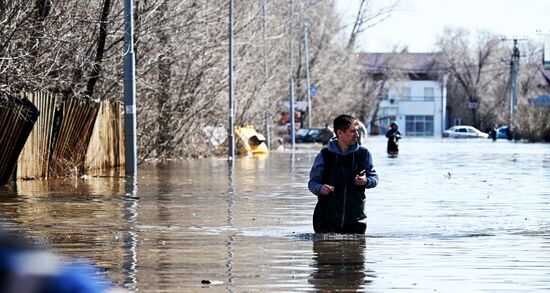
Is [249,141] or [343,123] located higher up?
[343,123]

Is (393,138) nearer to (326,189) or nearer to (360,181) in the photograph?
(360,181)

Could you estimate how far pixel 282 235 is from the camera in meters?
13.6

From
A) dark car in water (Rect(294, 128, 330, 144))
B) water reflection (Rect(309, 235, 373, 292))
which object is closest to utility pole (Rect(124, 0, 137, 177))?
water reflection (Rect(309, 235, 373, 292))

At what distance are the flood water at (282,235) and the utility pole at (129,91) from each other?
111 inches

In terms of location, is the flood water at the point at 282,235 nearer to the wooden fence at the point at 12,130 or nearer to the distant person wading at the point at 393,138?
the wooden fence at the point at 12,130

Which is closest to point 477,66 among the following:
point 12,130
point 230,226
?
point 12,130

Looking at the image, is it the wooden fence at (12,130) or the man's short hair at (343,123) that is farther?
the wooden fence at (12,130)

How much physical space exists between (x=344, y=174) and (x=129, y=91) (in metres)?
17.1

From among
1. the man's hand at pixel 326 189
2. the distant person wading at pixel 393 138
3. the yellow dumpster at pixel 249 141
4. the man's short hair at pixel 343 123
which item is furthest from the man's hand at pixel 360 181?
the distant person wading at pixel 393 138

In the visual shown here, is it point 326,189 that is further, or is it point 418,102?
point 418,102

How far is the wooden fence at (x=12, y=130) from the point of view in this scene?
79.2 feet

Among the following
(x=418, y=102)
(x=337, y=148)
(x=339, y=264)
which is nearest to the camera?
(x=339, y=264)

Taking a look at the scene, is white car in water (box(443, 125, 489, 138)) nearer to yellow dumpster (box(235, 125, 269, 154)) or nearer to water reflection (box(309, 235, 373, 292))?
yellow dumpster (box(235, 125, 269, 154))

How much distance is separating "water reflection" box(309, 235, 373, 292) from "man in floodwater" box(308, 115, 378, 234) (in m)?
0.30
